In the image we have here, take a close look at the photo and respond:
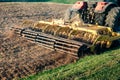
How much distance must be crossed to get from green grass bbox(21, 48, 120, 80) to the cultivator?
3.20 ft

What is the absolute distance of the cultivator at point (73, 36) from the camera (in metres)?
8.71

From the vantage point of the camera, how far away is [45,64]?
26.6 ft

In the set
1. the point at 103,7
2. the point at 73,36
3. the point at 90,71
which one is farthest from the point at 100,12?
the point at 90,71

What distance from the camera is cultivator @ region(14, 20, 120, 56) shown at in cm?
871

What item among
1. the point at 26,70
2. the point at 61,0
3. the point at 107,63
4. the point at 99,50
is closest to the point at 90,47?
the point at 99,50

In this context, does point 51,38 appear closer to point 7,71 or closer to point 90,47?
point 90,47

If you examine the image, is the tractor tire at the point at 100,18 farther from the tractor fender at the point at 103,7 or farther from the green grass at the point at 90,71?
the green grass at the point at 90,71

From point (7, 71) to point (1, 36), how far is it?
4.14 meters

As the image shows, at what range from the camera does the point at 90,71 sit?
22.3 feet

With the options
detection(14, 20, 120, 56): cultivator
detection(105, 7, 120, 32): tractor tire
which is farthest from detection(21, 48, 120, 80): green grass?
detection(105, 7, 120, 32): tractor tire

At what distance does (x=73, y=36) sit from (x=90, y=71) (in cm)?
307

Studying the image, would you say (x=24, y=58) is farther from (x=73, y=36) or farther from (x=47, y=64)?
(x=73, y=36)

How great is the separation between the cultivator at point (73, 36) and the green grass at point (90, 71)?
97 centimetres

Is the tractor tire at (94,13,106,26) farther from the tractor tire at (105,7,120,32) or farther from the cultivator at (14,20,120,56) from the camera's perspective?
the cultivator at (14,20,120,56)
